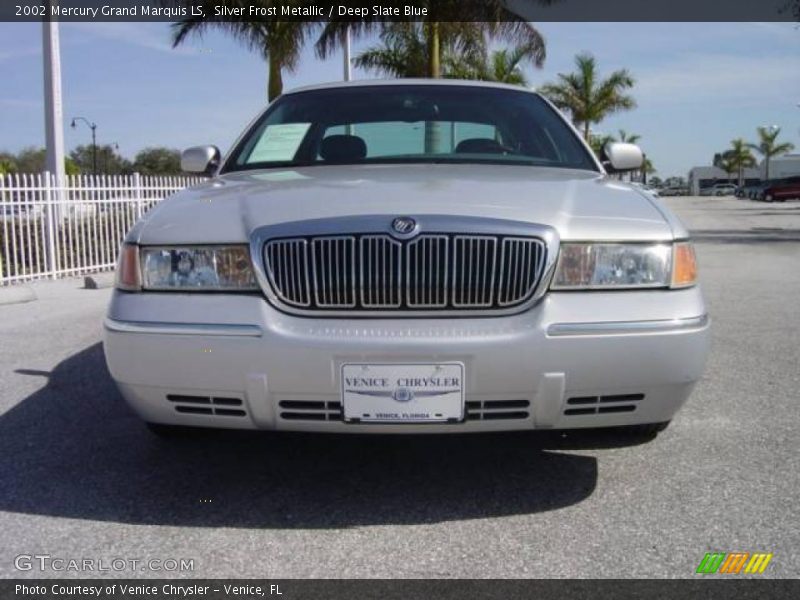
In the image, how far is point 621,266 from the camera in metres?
2.99

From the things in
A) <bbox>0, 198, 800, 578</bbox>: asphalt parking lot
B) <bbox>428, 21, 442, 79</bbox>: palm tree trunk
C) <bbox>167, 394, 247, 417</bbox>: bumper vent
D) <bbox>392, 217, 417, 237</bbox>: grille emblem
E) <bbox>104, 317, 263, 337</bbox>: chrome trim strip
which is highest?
<bbox>428, 21, 442, 79</bbox>: palm tree trunk

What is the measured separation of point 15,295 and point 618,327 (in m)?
8.25

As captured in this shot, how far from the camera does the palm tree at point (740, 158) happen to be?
110 m

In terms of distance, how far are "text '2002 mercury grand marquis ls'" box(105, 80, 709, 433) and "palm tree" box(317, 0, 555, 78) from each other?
2064cm

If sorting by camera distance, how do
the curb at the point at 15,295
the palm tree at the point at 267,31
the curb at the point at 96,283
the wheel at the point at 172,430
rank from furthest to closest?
the palm tree at the point at 267,31
the curb at the point at 96,283
the curb at the point at 15,295
the wheel at the point at 172,430

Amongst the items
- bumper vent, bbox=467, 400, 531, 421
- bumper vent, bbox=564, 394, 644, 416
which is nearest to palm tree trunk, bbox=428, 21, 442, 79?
bumper vent, bbox=564, 394, 644, 416

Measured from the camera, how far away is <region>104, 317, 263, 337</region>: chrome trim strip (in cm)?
283

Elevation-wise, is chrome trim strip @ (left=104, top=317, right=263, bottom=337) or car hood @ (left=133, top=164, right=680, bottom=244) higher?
car hood @ (left=133, top=164, right=680, bottom=244)

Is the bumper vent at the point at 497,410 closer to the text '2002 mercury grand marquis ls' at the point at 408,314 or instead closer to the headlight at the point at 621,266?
the text '2002 mercury grand marquis ls' at the point at 408,314

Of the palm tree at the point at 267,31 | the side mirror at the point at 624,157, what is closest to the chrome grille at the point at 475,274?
the side mirror at the point at 624,157

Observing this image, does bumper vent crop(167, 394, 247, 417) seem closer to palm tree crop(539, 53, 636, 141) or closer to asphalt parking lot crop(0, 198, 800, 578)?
asphalt parking lot crop(0, 198, 800, 578)

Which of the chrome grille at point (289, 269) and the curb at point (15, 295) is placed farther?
the curb at point (15, 295)

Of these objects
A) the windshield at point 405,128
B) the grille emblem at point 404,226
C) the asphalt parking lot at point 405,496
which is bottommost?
the asphalt parking lot at point 405,496

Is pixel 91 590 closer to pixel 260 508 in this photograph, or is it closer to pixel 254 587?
pixel 254 587
